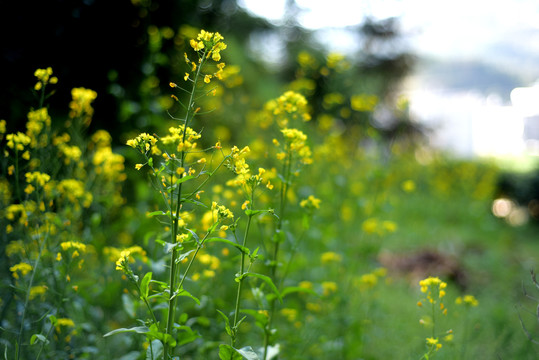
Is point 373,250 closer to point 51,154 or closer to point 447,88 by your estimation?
point 51,154

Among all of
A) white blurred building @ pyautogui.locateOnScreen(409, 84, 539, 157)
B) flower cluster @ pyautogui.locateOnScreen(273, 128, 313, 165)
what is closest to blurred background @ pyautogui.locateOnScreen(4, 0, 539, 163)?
white blurred building @ pyautogui.locateOnScreen(409, 84, 539, 157)

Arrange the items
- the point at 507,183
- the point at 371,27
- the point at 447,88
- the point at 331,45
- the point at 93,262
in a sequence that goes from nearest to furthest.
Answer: the point at 93,262, the point at 507,183, the point at 331,45, the point at 371,27, the point at 447,88

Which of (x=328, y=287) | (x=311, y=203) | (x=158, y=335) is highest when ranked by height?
(x=311, y=203)

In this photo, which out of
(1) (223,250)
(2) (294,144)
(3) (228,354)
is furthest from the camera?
(1) (223,250)

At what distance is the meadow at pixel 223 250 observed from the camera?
1.37 m

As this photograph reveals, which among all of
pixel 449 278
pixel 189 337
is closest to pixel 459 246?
pixel 449 278

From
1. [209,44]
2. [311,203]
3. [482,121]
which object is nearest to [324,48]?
[482,121]

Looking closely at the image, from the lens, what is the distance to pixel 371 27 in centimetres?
1070

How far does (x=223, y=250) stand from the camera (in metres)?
1.88

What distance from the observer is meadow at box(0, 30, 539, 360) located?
1.37m

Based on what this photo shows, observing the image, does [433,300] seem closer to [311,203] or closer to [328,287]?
[311,203]

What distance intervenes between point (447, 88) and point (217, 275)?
14.4 meters

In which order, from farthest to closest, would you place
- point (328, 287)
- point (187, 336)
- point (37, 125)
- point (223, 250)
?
point (328, 287) → point (223, 250) → point (37, 125) → point (187, 336)

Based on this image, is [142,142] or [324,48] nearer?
[142,142]
